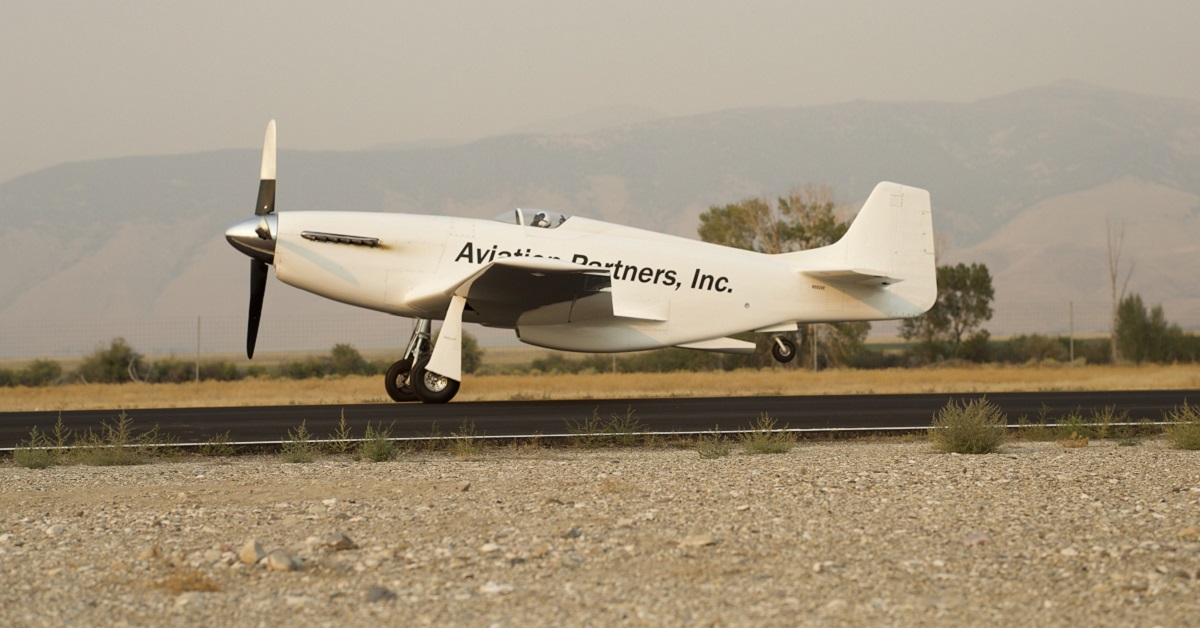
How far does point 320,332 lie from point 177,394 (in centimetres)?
1251

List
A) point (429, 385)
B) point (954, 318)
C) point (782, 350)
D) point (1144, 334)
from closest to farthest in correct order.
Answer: point (429, 385) < point (782, 350) < point (1144, 334) < point (954, 318)

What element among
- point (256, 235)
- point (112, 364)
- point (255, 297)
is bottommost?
point (112, 364)

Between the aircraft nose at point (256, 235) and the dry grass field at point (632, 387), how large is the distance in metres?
4.36

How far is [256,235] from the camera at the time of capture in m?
19.2

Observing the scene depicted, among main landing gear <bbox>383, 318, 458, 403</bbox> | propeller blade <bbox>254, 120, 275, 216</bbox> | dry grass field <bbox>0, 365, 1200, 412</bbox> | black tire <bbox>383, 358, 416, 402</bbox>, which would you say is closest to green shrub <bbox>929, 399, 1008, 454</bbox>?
main landing gear <bbox>383, 318, 458, 403</bbox>

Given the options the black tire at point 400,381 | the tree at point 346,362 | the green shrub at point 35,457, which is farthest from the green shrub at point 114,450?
the tree at point 346,362

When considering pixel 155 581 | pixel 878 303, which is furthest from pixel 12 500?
pixel 878 303

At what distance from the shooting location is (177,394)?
26.4 meters

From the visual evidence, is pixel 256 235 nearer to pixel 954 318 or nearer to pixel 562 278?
pixel 562 278

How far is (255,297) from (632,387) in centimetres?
1025

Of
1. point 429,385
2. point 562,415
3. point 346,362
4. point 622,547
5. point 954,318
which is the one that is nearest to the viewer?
point 622,547

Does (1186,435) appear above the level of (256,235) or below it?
below

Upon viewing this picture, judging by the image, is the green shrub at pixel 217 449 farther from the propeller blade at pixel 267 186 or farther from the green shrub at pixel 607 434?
the propeller blade at pixel 267 186

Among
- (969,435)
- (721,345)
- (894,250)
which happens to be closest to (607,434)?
(969,435)
